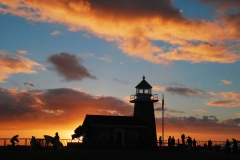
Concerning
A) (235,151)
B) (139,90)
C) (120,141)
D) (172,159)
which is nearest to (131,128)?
(120,141)

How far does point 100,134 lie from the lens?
172 ft

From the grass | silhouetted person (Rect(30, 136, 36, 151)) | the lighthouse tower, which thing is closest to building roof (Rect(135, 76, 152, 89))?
the lighthouse tower

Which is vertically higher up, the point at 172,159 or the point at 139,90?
the point at 139,90

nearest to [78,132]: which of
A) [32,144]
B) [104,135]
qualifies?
[104,135]

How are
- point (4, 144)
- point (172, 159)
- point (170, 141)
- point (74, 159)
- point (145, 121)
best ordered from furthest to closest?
point (145, 121) < point (4, 144) < point (170, 141) < point (172, 159) < point (74, 159)

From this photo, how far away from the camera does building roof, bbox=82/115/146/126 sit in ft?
173

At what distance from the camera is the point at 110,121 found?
177ft

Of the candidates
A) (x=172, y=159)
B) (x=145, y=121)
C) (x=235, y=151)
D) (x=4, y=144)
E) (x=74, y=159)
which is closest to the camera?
(x=74, y=159)

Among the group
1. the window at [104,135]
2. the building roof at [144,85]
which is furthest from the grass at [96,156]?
the building roof at [144,85]

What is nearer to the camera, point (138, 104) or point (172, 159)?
point (172, 159)

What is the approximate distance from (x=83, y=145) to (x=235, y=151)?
65.2 ft

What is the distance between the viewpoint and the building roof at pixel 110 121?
52844 mm

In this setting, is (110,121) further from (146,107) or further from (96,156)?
(96,156)

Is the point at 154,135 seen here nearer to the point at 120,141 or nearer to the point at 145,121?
the point at 145,121
